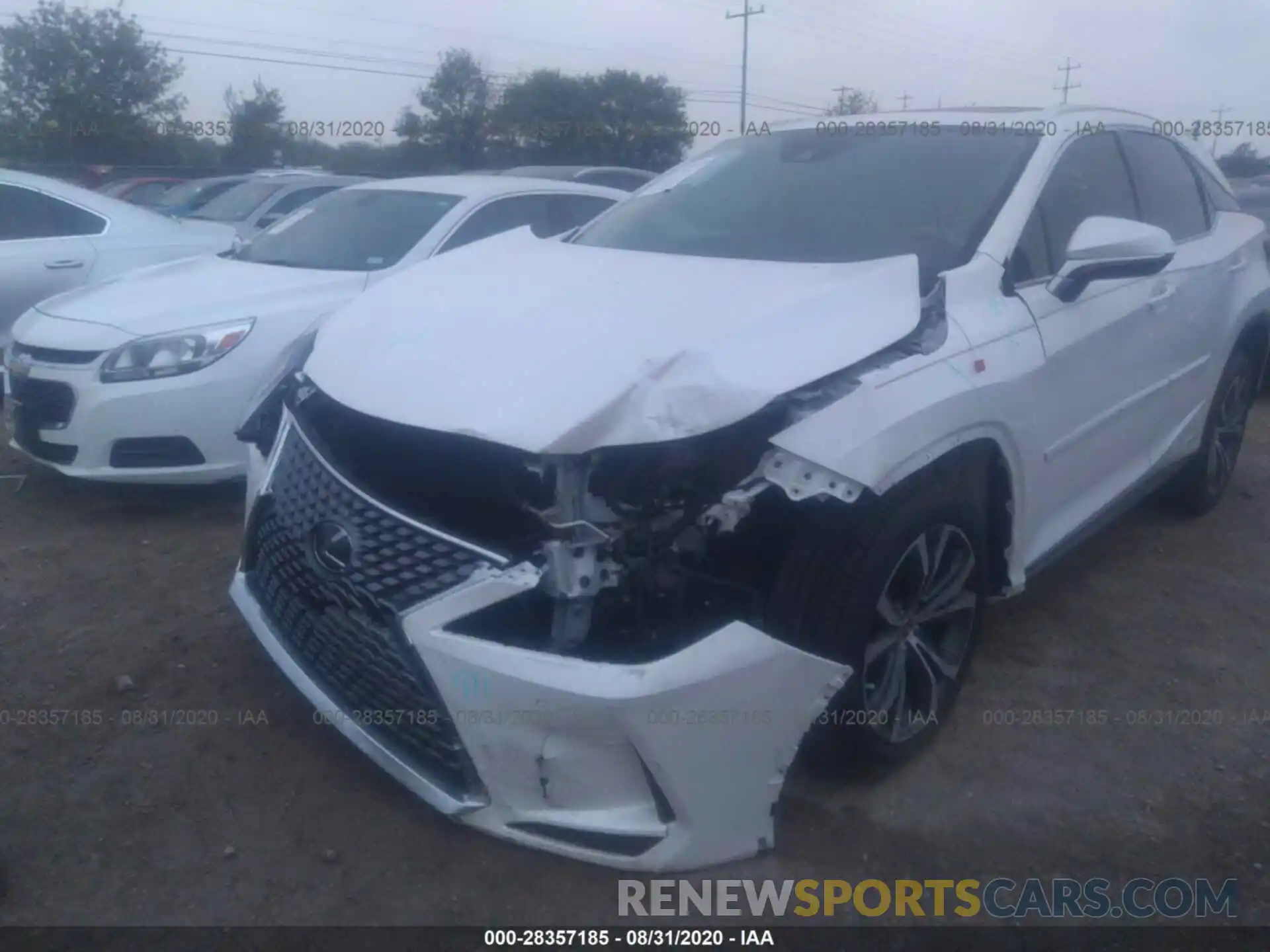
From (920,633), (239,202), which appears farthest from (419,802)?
(239,202)

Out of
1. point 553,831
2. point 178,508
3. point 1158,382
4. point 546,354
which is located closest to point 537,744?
point 553,831

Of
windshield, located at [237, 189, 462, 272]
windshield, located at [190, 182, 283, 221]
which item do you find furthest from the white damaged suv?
windshield, located at [190, 182, 283, 221]

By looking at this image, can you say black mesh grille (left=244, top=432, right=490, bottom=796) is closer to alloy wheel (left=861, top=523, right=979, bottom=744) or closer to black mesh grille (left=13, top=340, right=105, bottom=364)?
alloy wheel (left=861, top=523, right=979, bottom=744)

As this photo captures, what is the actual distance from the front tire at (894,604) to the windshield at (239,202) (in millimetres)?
10384

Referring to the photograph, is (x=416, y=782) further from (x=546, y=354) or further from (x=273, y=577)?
(x=546, y=354)

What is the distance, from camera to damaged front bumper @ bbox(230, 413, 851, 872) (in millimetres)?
2232

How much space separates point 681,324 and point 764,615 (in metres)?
0.74

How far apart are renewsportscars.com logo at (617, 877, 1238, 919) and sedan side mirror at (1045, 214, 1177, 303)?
5.48 ft

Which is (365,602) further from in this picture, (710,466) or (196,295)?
(196,295)

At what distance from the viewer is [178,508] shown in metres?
4.92

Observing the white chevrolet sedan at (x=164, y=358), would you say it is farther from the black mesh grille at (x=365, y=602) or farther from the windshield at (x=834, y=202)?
the black mesh grille at (x=365, y=602)

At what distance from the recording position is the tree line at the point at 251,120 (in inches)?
1077

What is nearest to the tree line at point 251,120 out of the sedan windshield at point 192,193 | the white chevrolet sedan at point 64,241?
the sedan windshield at point 192,193

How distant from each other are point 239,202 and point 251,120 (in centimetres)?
2313
